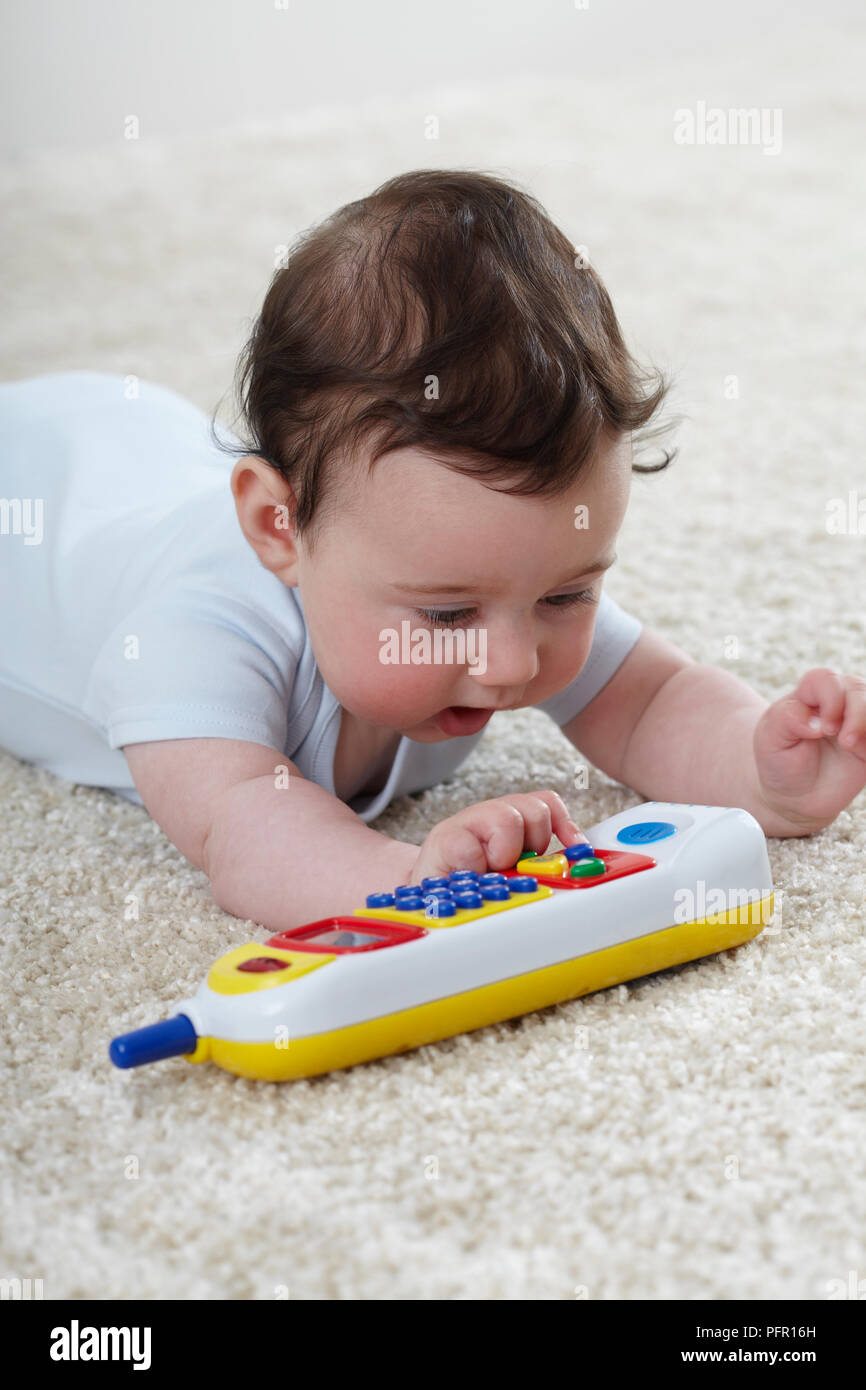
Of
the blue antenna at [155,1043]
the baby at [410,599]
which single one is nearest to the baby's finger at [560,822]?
the baby at [410,599]

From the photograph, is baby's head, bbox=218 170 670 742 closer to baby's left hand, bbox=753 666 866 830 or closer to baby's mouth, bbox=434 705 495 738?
baby's mouth, bbox=434 705 495 738

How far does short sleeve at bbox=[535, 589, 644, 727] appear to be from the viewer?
97 cm

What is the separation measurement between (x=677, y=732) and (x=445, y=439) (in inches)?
12.2

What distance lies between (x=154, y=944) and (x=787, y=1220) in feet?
1.22

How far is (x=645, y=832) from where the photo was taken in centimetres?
72

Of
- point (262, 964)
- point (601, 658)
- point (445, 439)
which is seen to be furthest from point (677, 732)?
point (262, 964)

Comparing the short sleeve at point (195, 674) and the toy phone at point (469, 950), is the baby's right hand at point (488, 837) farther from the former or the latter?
the short sleeve at point (195, 674)

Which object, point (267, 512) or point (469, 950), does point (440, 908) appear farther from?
point (267, 512)

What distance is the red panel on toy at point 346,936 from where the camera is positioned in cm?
60

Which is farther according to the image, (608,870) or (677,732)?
(677,732)

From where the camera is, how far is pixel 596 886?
0.65 meters

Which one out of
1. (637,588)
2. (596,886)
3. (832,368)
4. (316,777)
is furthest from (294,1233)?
(832,368)

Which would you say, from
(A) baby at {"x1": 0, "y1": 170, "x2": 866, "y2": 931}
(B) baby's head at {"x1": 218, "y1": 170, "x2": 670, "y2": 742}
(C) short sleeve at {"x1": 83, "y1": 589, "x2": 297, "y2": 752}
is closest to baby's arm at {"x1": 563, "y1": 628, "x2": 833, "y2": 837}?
(A) baby at {"x1": 0, "y1": 170, "x2": 866, "y2": 931}

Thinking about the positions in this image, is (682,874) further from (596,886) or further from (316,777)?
(316,777)
